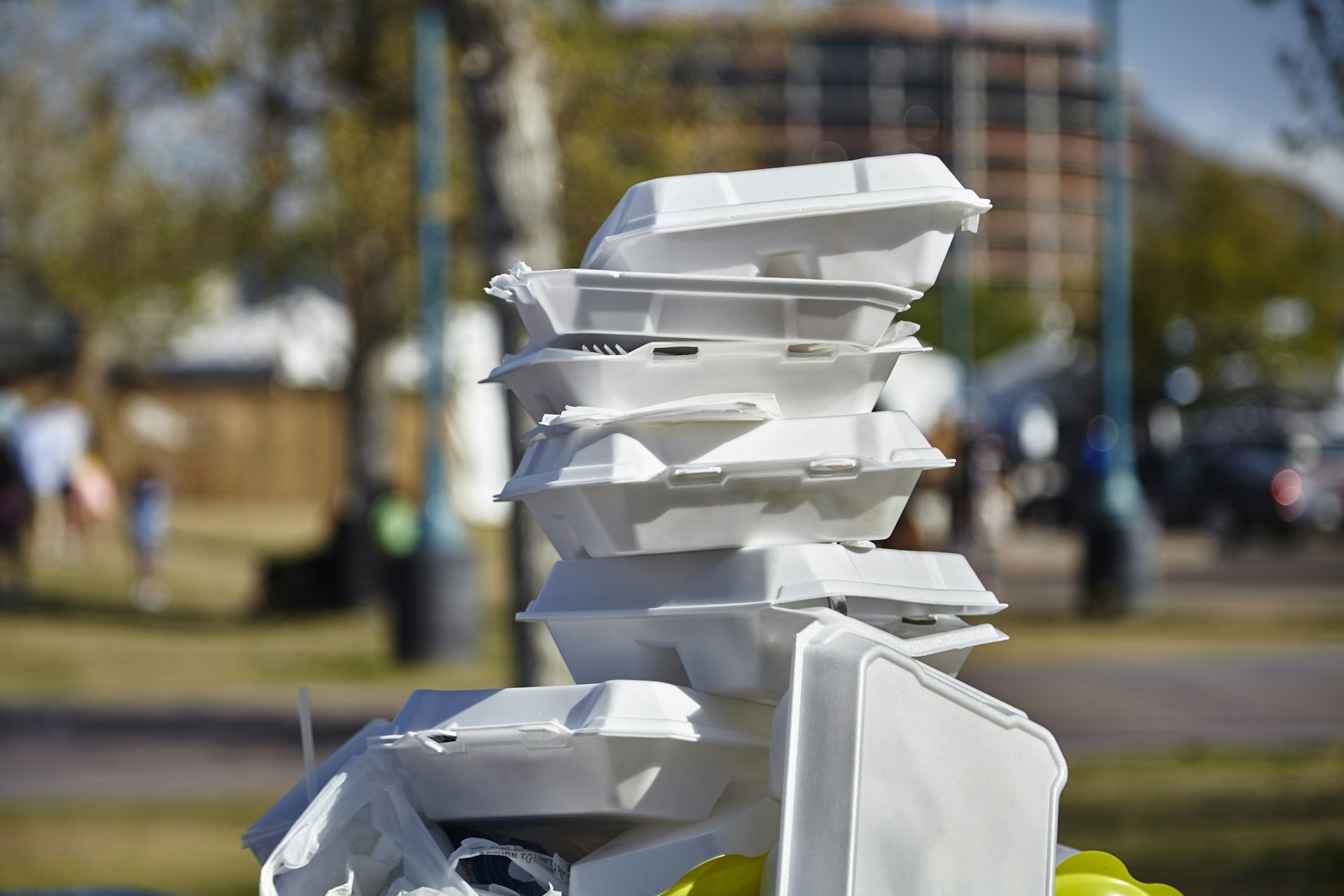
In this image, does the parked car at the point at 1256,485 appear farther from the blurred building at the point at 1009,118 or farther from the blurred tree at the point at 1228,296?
the blurred building at the point at 1009,118

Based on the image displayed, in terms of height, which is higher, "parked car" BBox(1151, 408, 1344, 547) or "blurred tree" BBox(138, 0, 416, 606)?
"blurred tree" BBox(138, 0, 416, 606)

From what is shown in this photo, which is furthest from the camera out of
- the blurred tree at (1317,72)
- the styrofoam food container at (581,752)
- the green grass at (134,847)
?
the green grass at (134,847)

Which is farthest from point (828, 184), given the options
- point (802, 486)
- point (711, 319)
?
point (802, 486)

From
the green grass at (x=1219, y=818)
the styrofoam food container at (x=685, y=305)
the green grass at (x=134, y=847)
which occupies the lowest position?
the green grass at (x=134, y=847)

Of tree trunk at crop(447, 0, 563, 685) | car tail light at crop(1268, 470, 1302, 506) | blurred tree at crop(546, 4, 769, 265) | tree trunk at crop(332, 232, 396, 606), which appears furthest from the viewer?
car tail light at crop(1268, 470, 1302, 506)

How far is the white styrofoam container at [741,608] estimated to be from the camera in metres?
2.26

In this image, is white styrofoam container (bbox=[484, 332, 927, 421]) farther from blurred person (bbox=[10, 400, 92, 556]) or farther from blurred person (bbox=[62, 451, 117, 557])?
blurred person (bbox=[62, 451, 117, 557])

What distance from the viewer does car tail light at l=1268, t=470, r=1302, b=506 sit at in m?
22.4

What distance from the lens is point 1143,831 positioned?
224 inches

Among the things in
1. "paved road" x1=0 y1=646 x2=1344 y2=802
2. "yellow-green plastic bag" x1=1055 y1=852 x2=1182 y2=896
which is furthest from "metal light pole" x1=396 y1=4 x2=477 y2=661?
"yellow-green plastic bag" x1=1055 y1=852 x2=1182 y2=896

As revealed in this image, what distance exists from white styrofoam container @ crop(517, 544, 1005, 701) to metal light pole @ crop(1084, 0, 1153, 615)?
11.0 meters

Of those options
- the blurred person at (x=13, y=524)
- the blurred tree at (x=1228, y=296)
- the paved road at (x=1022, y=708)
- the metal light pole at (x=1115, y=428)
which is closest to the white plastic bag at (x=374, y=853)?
the paved road at (x=1022, y=708)

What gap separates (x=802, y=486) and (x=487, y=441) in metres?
28.2

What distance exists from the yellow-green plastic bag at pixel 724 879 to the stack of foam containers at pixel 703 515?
2 centimetres
